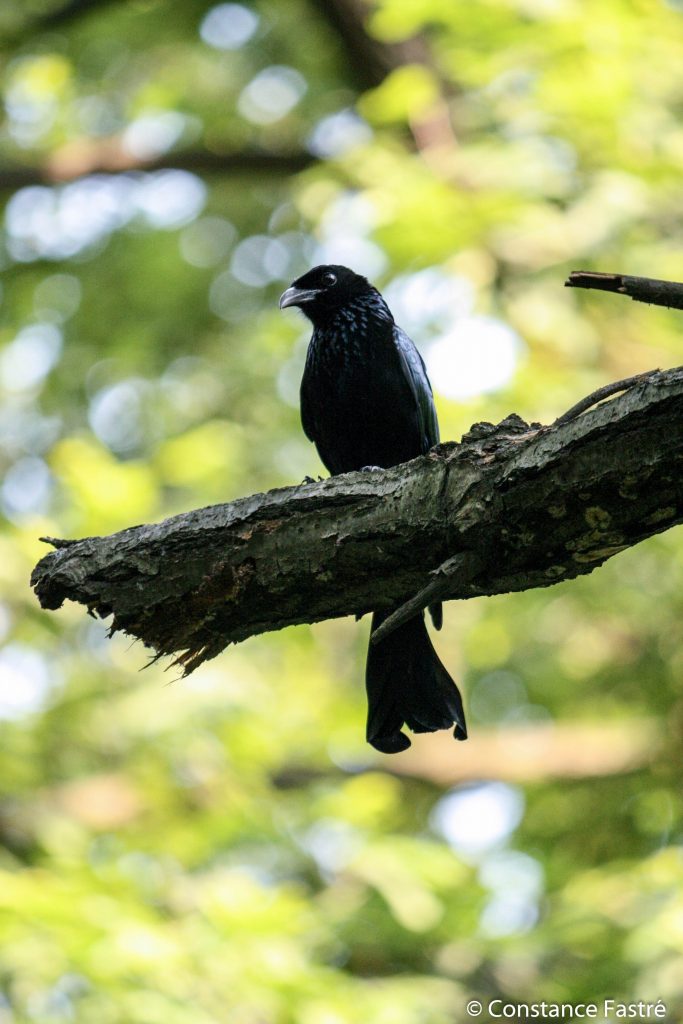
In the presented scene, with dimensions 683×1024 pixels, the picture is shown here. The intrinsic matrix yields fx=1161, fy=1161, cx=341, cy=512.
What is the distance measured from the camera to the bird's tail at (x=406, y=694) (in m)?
3.85

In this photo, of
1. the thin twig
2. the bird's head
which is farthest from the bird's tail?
the bird's head

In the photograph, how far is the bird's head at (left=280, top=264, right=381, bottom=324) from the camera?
579 centimetres

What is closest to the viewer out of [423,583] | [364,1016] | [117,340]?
Result: [423,583]

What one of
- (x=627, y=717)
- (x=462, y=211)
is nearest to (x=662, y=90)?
(x=462, y=211)

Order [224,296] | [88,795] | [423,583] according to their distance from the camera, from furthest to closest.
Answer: [224,296], [88,795], [423,583]

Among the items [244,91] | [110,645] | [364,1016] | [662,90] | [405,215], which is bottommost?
[364,1016]

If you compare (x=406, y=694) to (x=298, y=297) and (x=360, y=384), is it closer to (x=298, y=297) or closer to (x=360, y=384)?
(x=360, y=384)

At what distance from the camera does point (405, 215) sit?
20.9ft

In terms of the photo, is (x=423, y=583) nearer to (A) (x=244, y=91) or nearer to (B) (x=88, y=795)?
(B) (x=88, y=795)

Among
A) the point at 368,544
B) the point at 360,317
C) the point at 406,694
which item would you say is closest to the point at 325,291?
the point at 360,317

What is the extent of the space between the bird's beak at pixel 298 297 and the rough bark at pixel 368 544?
270 cm

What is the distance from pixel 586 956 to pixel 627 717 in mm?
1790

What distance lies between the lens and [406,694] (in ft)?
12.8

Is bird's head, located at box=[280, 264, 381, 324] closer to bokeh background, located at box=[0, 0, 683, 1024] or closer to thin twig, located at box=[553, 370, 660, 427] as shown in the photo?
bokeh background, located at box=[0, 0, 683, 1024]
